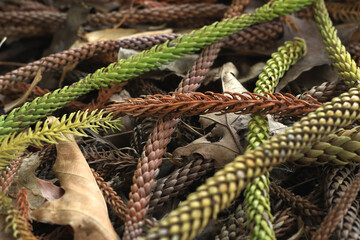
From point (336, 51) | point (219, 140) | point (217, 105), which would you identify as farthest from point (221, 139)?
point (336, 51)

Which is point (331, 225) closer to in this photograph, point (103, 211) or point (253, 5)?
point (103, 211)

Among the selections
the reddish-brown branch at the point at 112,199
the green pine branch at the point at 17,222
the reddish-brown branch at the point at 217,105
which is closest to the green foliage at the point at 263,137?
the reddish-brown branch at the point at 217,105

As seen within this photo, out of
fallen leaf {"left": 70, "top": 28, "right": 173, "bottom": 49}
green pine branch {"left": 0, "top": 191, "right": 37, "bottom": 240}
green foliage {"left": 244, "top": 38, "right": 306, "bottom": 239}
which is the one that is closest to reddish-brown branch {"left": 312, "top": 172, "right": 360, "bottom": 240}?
green foliage {"left": 244, "top": 38, "right": 306, "bottom": 239}

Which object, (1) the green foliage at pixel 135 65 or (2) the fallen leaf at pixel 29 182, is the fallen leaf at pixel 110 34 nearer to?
(1) the green foliage at pixel 135 65

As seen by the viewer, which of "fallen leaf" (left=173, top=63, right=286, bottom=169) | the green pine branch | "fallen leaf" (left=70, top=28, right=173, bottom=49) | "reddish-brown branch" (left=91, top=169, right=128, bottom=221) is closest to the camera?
the green pine branch

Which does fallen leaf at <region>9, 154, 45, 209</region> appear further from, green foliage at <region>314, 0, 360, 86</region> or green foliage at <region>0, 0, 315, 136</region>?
green foliage at <region>314, 0, 360, 86</region>

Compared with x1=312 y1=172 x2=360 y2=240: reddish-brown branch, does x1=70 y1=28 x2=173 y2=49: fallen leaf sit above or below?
above

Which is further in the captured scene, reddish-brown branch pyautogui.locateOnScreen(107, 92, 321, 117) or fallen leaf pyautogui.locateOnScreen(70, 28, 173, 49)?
fallen leaf pyautogui.locateOnScreen(70, 28, 173, 49)

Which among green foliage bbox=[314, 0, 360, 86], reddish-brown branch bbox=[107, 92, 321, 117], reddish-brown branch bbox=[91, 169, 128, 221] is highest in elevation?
green foliage bbox=[314, 0, 360, 86]
